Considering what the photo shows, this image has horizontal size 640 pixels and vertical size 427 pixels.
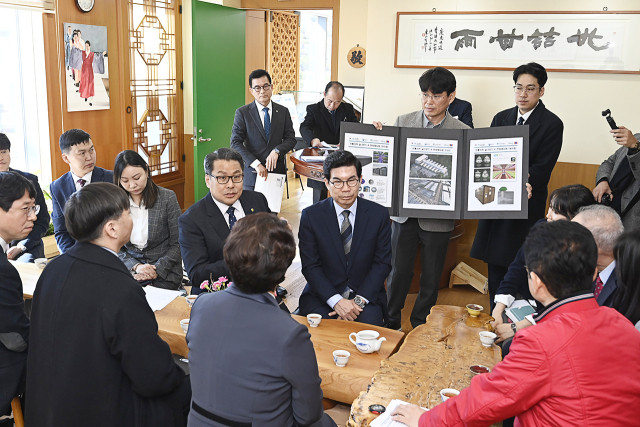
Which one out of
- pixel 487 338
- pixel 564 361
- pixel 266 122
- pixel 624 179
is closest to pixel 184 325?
pixel 487 338

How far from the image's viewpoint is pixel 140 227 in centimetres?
331

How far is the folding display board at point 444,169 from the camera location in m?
3.36

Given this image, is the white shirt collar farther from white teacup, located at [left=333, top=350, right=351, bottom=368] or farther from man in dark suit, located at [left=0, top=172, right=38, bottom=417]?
man in dark suit, located at [left=0, top=172, right=38, bottom=417]

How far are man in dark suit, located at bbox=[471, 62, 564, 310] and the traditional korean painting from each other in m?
3.93

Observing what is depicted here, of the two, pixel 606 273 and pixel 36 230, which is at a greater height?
pixel 606 273

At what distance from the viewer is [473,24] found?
15.9ft

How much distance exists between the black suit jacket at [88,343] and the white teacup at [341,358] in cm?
68

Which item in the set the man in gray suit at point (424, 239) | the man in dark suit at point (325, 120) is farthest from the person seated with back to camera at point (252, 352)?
the man in dark suit at point (325, 120)

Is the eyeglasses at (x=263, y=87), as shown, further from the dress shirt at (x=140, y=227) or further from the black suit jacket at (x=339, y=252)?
the black suit jacket at (x=339, y=252)

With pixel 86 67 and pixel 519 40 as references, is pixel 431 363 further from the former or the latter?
pixel 86 67

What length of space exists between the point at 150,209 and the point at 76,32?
9.16 ft

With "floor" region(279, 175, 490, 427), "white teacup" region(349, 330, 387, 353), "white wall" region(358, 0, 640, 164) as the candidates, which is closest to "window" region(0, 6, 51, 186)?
"floor" region(279, 175, 490, 427)

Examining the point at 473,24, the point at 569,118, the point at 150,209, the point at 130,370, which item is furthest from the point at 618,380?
the point at 473,24

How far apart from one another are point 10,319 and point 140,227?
1.24 m
